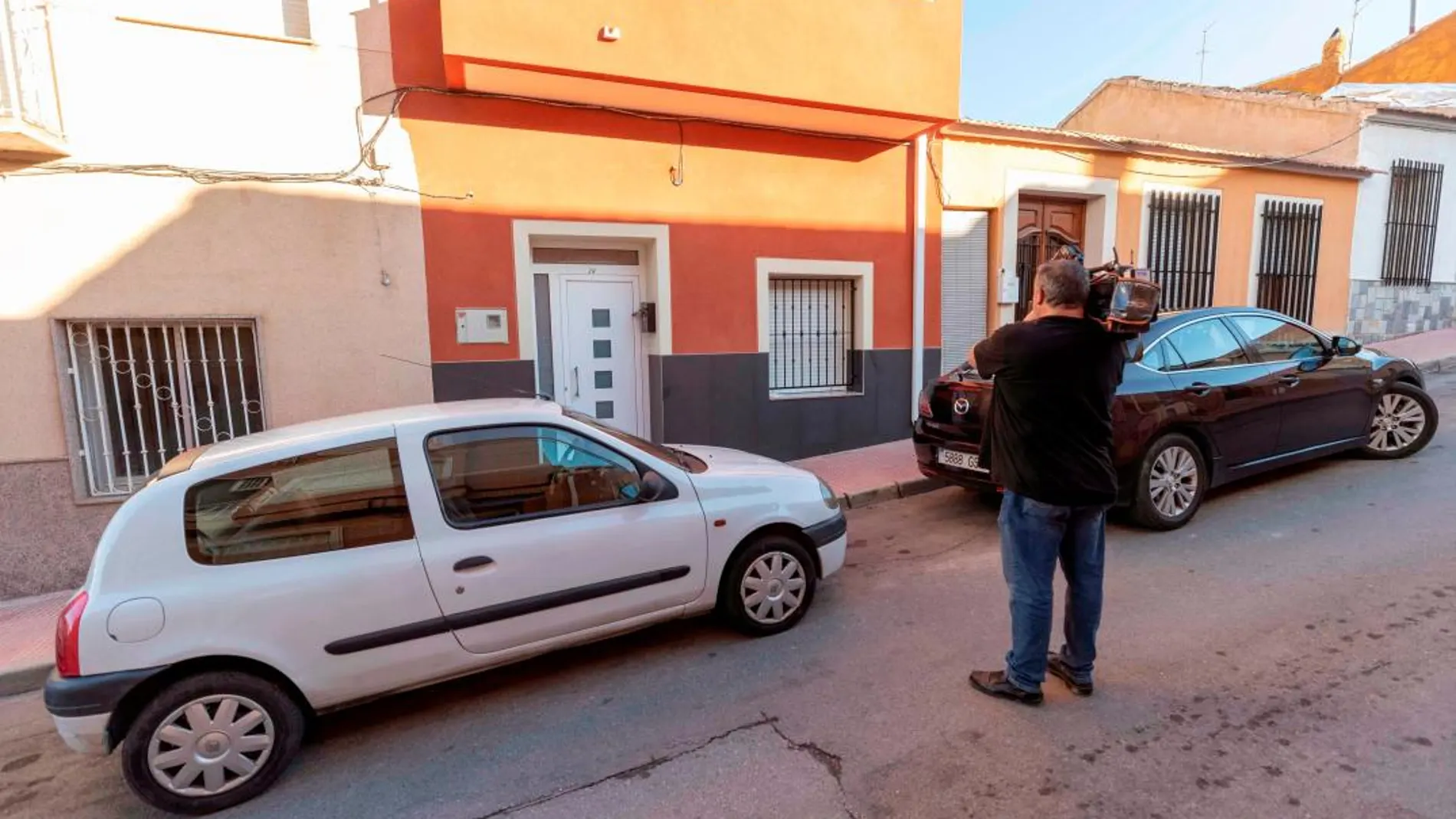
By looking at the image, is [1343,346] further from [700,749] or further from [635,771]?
[635,771]

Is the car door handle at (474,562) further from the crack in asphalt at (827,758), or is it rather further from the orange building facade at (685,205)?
the orange building facade at (685,205)

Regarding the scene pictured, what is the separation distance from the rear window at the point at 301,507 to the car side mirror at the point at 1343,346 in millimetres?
7103

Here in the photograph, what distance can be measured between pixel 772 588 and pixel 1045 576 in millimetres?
1425

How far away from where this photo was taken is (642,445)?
378 centimetres

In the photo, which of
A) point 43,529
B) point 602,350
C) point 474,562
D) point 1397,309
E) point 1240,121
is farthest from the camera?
point 1397,309

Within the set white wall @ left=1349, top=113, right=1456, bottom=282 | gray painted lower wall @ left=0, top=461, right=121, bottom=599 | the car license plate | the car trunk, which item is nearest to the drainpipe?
the car trunk

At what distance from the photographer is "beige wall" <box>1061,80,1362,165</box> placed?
11.6 metres

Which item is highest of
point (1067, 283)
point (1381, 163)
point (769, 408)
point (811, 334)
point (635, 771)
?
point (1381, 163)

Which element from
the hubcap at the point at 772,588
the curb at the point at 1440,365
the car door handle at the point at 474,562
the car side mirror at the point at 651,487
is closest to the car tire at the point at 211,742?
the car door handle at the point at 474,562

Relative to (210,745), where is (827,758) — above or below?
below

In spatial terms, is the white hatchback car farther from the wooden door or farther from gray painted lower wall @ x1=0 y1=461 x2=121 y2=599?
the wooden door

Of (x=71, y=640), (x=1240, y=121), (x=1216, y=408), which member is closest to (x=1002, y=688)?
(x=1216, y=408)

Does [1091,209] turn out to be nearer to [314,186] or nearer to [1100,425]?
[1100,425]

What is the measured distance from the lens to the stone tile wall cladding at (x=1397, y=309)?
11969mm
